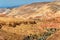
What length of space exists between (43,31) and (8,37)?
10.0 ft

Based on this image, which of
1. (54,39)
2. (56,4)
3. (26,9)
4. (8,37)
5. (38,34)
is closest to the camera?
(54,39)

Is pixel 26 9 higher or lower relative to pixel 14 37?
lower

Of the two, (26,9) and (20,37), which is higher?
(20,37)

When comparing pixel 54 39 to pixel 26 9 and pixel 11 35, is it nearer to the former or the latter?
pixel 11 35

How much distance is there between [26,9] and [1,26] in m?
30.0

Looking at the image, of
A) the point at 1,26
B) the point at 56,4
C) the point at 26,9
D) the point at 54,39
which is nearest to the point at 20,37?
the point at 54,39

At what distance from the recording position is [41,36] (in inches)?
559

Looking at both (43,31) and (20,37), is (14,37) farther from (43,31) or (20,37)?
(43,31)

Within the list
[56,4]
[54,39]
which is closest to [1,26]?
[54,39]

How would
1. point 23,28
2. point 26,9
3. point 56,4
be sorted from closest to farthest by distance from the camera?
point 23,28
point 56,4
point 26,9

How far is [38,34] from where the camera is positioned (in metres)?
14.6

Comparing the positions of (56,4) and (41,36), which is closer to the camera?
(41,36)

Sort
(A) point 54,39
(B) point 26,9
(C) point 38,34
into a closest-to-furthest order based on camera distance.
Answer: (A) point 54,39, (C) point 38,34, (B) point 26,9

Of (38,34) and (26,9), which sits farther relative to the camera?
(26,9)
